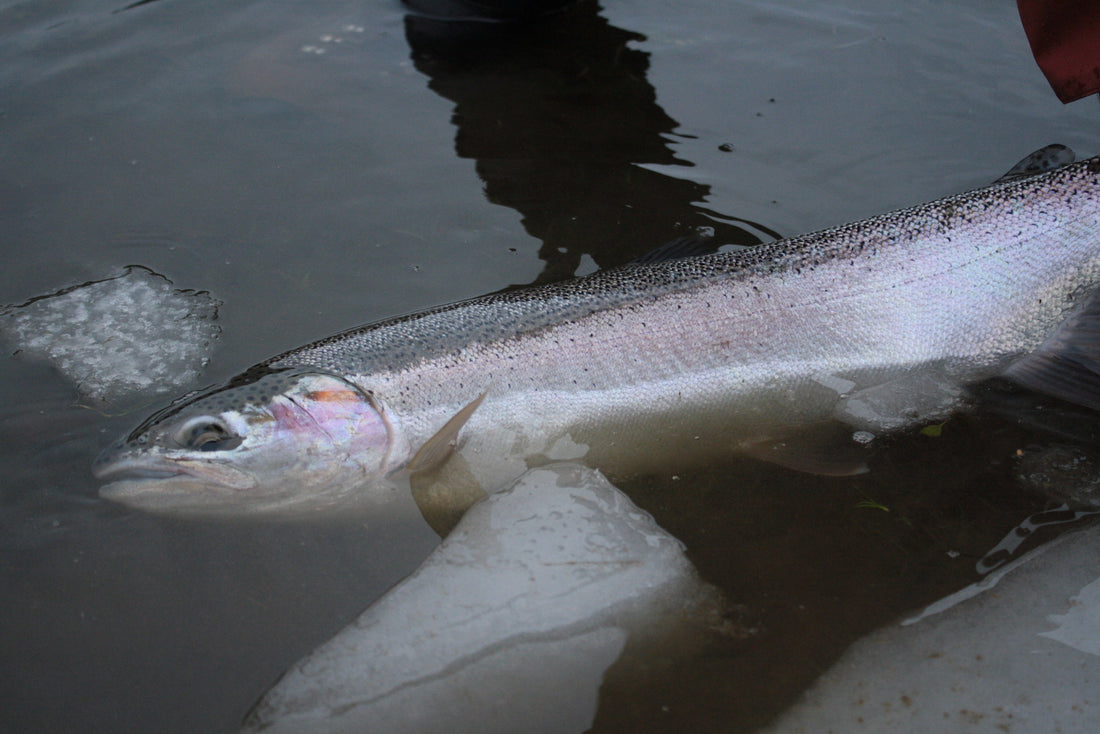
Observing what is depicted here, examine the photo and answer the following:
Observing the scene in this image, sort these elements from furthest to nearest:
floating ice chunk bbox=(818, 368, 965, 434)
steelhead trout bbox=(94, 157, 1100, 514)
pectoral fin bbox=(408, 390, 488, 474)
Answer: floating ice chunk bbox=(818, 368, 965, 434) → steelhead trout bbox=(94, 157, 1100, 514) → pectoral fin bbox=(408, 390, 488, 474)

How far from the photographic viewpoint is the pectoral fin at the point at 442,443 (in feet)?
10.2

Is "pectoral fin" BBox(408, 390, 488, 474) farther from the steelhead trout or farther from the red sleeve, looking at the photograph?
the red sleeve

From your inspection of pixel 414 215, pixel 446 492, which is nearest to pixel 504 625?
pixel 446 492

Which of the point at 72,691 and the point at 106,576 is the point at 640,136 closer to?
the point at 106,576

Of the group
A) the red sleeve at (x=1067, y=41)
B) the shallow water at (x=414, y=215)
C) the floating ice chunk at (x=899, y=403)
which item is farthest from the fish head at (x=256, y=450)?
the red sleeve at (x=1067, y=41)

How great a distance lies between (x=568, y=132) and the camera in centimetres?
515

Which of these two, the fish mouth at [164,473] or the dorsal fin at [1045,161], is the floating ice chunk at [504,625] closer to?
the fish mouth at [164,473]

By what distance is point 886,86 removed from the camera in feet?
18.2

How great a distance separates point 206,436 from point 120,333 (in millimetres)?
1096

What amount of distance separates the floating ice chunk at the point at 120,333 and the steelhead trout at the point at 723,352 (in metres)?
0.49

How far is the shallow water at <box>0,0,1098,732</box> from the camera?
2.73 m

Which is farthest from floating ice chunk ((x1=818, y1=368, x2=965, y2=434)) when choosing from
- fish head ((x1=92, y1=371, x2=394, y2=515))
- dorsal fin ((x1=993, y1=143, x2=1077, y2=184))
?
fish head ((x1=92, y1=371, x2=394, y2=515))

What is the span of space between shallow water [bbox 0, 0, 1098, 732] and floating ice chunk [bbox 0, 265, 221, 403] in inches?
3.7

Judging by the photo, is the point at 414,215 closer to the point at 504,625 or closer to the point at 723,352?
the point at 723,352
